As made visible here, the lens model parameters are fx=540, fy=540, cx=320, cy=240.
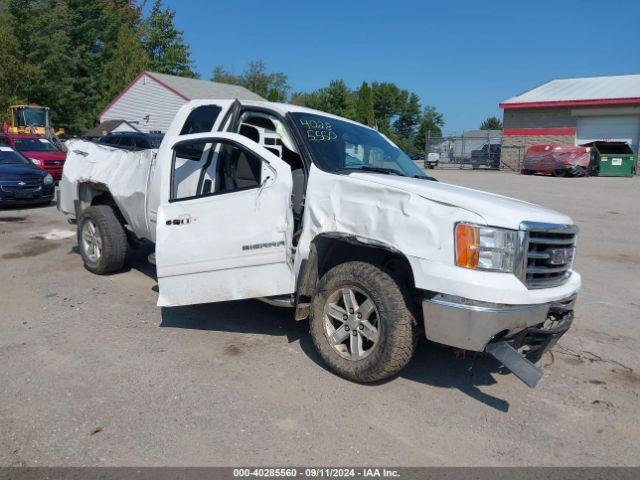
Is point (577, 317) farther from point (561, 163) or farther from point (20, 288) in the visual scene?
point (561, 163)

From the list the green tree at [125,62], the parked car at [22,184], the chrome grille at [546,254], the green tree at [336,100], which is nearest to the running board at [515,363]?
the chrome grille at [546,254]

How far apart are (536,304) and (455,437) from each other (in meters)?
1.02

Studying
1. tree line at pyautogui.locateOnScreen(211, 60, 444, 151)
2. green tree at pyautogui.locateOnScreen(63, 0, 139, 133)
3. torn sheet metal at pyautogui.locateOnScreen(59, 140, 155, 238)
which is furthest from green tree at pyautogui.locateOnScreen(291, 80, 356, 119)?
torn sheet metal at pyautogui.locateOnScreen(59, 140, 155, 238)

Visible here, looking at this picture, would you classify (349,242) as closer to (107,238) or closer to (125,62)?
(107,238)

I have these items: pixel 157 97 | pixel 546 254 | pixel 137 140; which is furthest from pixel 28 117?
pixel 546 254

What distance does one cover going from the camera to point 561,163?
27.7 metres

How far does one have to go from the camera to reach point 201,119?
17.8 ft

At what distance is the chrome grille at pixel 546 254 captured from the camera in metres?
3.61

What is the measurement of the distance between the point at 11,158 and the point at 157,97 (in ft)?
73.6

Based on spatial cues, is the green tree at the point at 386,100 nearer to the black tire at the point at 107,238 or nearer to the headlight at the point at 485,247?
the black tire at the point at 107,238

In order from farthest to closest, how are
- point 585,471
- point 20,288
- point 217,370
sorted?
point 20,288, point 217,370, point 585,471

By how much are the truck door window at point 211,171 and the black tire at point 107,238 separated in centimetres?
189

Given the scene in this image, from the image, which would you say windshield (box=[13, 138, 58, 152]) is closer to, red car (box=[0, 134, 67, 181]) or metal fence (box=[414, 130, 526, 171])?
red car (box=[0, 134, 67, 181])

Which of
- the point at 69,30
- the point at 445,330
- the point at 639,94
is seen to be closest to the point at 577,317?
the point at 445,330
